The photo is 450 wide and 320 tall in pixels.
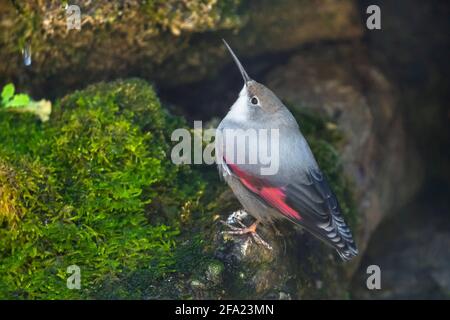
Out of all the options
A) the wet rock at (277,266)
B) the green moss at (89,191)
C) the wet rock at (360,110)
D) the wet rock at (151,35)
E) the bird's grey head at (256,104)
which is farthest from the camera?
the wet rock at (360,110)

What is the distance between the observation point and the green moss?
4027 millimetres

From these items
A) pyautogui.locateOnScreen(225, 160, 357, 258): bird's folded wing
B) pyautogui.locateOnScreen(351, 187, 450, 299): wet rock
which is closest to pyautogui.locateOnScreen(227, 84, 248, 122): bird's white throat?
pyautogui.locateOnScreen(225, 160, 357, 258): bird's folded wing

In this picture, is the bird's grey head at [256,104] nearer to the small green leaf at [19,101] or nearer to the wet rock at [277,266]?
the wet rock at [277,266]

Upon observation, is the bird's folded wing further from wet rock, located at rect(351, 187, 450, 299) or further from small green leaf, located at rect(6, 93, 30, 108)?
wet rock, located at rect(351, 187, 450, 299)

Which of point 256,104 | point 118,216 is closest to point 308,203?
point 256,104

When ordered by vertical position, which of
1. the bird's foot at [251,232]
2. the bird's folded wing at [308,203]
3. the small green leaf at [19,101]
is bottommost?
the bird's foot at [251,232]

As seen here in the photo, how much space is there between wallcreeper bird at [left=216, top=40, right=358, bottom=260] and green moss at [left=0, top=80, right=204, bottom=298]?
464 millimetres

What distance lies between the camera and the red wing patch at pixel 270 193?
171 inches

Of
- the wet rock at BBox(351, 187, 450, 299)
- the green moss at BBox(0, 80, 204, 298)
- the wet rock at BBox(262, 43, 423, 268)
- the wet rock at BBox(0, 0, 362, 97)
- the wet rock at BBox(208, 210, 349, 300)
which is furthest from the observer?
the wet rock at BBox(351, 187, 450, 299)

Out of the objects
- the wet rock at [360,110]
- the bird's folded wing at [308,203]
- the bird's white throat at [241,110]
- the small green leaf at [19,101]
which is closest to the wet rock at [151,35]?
the wet rock at [360,110]

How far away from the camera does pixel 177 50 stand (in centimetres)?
583

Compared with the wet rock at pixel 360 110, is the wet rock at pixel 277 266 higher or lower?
lower

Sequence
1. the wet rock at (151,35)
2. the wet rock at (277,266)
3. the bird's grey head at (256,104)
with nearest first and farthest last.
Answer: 1. the wet rock at (277,266)
2. the bird's grey head at (256,104)
3. the wet rock at (151,35)

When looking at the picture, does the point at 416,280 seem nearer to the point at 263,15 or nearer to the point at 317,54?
the point at 317,54
